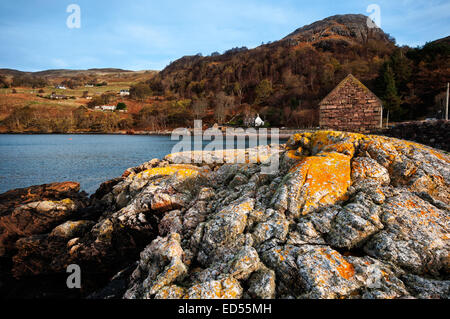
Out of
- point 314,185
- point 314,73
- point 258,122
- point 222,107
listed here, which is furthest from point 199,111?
point 314,185

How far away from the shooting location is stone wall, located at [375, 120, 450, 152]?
37.3 ft

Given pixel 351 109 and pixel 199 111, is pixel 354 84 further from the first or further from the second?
pixel 199 111

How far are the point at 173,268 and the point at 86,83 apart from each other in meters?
228

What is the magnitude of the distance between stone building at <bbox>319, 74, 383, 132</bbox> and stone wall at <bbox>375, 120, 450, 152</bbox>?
2017 mm

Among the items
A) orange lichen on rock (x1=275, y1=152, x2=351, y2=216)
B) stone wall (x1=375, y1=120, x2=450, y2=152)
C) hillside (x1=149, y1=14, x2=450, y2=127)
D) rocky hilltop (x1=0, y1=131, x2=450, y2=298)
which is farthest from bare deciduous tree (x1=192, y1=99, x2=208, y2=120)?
orange lichen on rock (x1=275, y1=152, x2=351, y2=216)

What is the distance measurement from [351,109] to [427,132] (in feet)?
16.1

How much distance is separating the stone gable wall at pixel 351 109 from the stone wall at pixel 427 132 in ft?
6.63

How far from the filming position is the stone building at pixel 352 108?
15.8m

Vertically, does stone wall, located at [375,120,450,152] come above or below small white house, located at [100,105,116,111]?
below

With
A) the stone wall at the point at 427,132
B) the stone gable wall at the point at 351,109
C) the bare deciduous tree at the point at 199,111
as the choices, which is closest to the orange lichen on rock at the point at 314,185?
the stone wall at the point at 427,132

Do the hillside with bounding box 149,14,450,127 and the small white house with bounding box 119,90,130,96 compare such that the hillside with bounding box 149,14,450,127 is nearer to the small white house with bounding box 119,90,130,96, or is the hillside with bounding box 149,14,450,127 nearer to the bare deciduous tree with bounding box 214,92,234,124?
the bare deciduous tree with bounding box 214,92,234,124

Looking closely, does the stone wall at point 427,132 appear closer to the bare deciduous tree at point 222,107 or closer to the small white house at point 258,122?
the small white house at point 258,122

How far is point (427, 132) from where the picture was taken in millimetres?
12281

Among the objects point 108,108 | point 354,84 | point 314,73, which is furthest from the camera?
point 108,108
